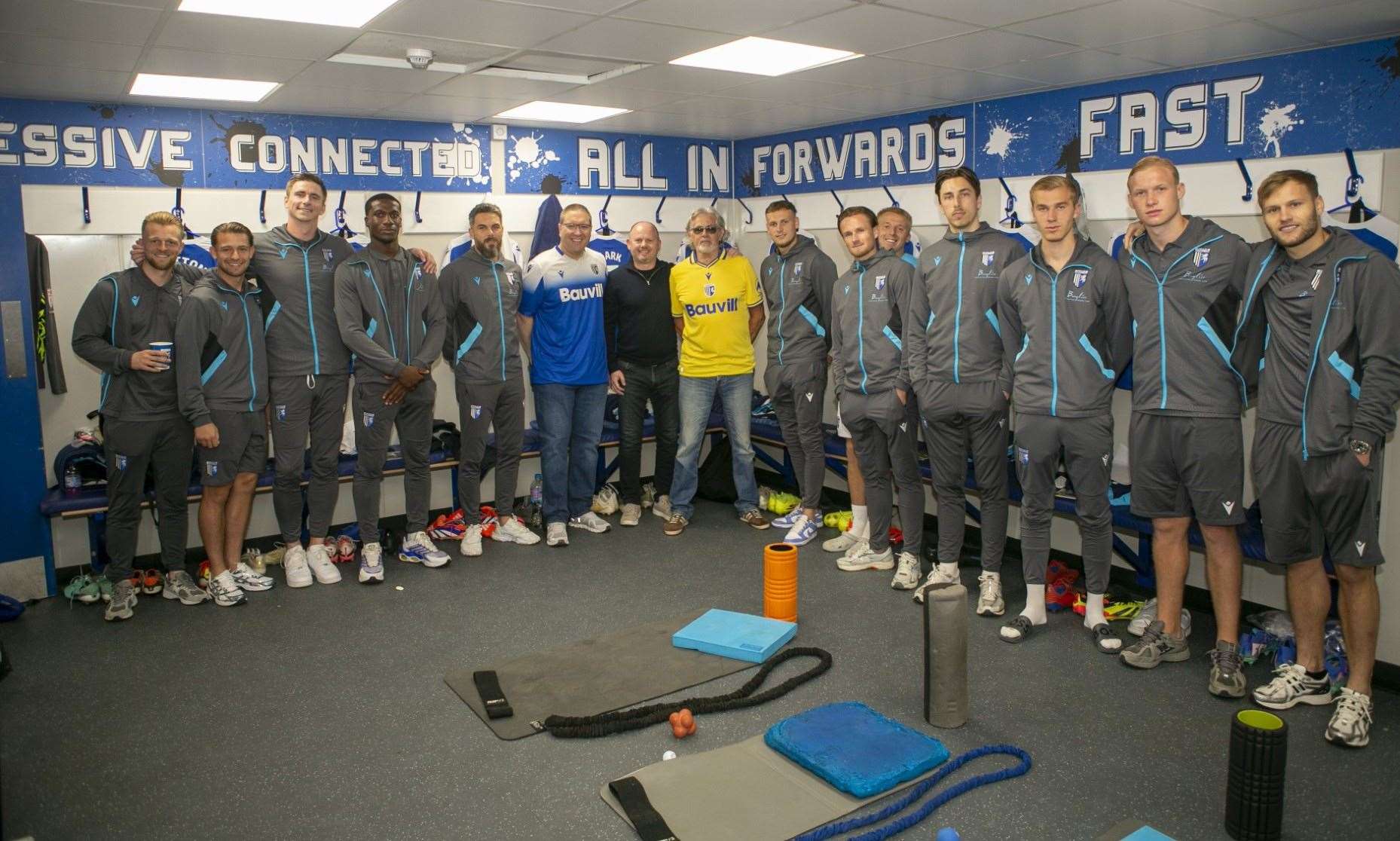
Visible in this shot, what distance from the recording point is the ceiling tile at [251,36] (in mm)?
3365

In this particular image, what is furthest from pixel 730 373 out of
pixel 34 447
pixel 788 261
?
pixel 34 447

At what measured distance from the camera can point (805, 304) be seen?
5.30 metres

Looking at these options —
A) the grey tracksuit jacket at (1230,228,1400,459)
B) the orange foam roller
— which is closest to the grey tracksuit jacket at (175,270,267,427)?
the orange foam roller

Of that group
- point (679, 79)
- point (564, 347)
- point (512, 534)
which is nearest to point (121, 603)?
point (512, 534)

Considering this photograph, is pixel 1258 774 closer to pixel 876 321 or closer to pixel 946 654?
pixel 946 654

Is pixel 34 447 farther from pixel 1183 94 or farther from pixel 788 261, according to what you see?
pixel 1183 94

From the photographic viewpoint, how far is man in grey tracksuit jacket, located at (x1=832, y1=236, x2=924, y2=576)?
4.70 meters

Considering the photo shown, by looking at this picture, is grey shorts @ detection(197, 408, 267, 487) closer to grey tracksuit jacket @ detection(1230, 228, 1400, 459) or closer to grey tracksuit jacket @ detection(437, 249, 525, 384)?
grey tracksuit jacket @ detection(437, 249, 525, 384)

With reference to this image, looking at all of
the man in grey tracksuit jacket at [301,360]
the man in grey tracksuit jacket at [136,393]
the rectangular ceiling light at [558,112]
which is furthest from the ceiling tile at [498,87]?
the man in grey tracksuit jacket at [136,393]

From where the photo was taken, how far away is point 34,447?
480cm

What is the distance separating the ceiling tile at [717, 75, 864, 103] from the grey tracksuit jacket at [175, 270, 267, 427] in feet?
8.04

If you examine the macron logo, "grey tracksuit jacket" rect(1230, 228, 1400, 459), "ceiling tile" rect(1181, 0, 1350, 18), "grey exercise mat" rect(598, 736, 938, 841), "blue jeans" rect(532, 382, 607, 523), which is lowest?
"grey exercise mat" rect(598, 736, 938, 841)

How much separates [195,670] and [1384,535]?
442cm

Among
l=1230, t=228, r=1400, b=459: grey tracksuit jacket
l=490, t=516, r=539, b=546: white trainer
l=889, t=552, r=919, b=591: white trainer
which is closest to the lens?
l=1230, t=228, r=1400, b=459: grey tracksuit jacket
